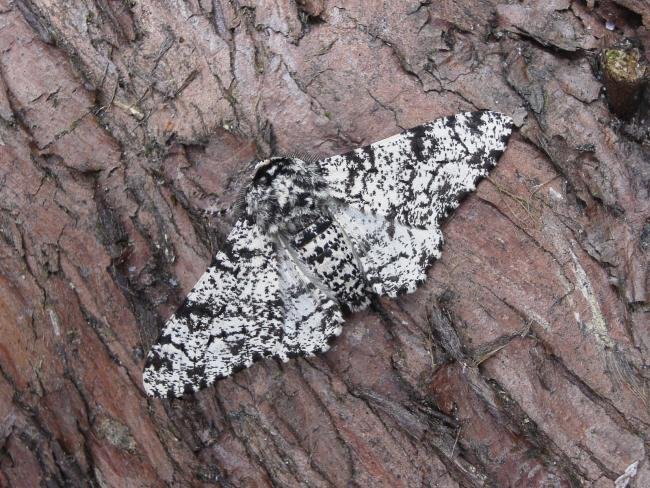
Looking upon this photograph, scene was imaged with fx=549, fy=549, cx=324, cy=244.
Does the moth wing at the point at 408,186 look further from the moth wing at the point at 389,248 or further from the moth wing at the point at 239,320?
the moth wing at the point at 239,320

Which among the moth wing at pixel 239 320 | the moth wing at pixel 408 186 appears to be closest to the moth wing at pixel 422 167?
the moth wing at pixel 408 186

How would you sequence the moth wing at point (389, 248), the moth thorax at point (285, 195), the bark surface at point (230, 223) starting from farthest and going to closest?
1. the moth thorax at point (285, 195)
2. the moth wing at point (389, 248)
3. the bark surface at point (230, 223)

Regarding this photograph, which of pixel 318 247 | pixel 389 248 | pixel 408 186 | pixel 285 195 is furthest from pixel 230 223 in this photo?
pixel 408 186

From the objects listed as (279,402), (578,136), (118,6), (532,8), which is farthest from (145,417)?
(532,8)

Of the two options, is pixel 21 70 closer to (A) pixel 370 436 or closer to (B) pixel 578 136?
(A) pixel 370 436

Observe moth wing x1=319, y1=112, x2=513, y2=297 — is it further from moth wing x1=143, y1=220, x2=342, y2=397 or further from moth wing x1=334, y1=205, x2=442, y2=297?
moth wing x1=143, y1=220, x2=342, y2=397

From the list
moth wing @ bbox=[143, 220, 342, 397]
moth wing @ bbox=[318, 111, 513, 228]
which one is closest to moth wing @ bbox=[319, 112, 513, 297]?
moth wing @ bbox=[318, 111, 513, 228]
